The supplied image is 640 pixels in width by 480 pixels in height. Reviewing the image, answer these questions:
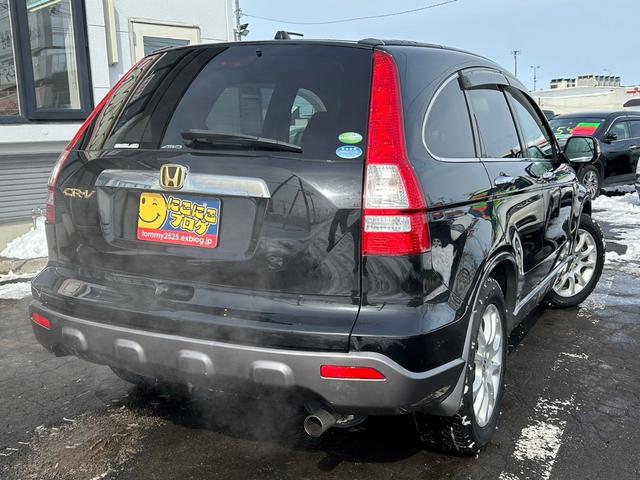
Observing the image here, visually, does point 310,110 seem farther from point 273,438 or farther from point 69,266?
point 273,438

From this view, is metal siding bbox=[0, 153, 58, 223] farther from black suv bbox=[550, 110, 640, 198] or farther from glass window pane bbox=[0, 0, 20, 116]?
black suv bbox=[550, 110, 640, 198]

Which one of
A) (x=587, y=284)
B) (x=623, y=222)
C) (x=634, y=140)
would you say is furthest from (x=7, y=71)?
(x=634, y=140)

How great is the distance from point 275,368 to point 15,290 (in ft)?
14.6

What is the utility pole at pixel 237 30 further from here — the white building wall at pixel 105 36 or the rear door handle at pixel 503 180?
the rear door handle at pixel 503 180

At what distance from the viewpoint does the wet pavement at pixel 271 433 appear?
2744 mm

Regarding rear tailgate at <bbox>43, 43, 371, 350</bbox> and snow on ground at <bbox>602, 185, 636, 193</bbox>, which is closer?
rear tailgate at <bbox>43, 43, 371, 350</bbox>

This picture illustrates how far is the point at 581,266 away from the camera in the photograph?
524 centimetres

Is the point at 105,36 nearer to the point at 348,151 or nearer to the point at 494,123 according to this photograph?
the point at 494,123

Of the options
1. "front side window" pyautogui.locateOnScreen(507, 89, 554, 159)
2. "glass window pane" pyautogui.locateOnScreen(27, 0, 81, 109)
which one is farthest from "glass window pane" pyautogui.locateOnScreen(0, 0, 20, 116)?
"front side window" pyautogui.locateOnScreen(507, 89, 554, 159)

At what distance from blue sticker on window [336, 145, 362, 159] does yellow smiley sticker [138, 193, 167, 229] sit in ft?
2.48

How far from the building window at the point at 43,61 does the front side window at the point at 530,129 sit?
5.59m

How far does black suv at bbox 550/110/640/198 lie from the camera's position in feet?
39.1

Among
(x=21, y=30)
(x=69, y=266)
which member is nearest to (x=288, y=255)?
(x=69, y=266)

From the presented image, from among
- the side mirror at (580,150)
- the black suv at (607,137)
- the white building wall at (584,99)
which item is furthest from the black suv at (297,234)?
the white building wall at (584,99)
